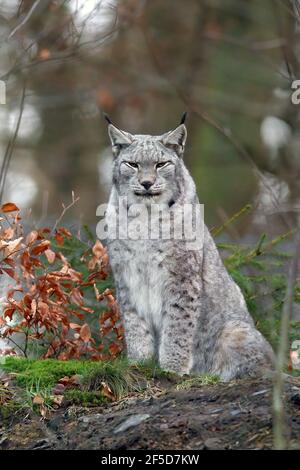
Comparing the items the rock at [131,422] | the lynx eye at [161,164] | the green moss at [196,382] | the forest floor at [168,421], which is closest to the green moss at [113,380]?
the forest floor at [168,421]

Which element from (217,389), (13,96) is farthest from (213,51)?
(217,389)

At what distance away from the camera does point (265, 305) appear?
28.4ft

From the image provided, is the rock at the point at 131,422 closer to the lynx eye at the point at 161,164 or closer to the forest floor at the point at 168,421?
the forest floor at the point at 168,421

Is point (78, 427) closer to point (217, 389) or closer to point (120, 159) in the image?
point (217, 389)

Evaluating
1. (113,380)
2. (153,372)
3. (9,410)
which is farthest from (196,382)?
(9,410)

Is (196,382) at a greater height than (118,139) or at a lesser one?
lesser

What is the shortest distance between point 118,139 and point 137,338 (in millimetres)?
1516

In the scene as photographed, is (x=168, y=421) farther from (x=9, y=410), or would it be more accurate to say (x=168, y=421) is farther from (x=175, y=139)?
(x=175, y=139)

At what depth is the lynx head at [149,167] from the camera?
24.1 feet

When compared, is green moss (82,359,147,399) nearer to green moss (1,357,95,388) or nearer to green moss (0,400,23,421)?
green moss (1,357,95,388)

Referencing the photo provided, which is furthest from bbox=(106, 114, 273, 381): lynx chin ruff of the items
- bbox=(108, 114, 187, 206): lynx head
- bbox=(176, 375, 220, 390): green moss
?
bbox=(176, 375, 220, 390): green moss

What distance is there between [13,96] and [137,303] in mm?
4978

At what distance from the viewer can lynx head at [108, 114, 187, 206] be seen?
24.1 ft

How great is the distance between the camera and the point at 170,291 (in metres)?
7.28
